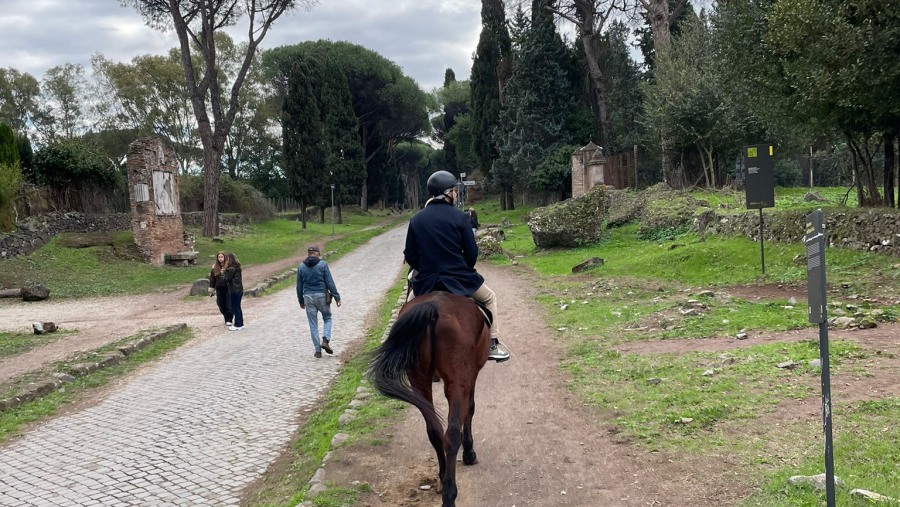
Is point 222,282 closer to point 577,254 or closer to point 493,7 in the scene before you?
point 577,254

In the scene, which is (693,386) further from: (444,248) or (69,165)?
(69,165)

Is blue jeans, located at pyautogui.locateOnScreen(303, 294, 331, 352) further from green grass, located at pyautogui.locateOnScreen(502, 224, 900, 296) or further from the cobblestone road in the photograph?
green grass, located at pyautogui.locateOnScreen(502, 224, 900, 296)

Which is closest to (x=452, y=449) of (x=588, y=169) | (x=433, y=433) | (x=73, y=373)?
(x=433, y=433)

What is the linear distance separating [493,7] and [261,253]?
96.1 ft

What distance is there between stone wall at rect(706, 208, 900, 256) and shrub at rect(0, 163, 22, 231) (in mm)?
22961

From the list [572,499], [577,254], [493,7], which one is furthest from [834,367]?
[493,7]

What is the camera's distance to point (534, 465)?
518 centimetres

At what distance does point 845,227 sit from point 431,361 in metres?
10.7

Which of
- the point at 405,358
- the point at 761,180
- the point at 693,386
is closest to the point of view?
the point at 405,358

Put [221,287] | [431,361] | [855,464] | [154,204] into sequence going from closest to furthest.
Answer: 1. [855,464]
2. [431,361]
3. [221,287]
4. [154,204]

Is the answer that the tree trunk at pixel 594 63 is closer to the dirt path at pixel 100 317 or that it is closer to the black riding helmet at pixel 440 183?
the dirt path at pixel 100 317

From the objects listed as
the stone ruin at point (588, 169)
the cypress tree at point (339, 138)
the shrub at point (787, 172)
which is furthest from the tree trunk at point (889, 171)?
the cypress tree at point (339, 138)

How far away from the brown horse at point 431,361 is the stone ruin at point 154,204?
22.8 meters

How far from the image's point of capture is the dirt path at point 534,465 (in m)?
4.44
